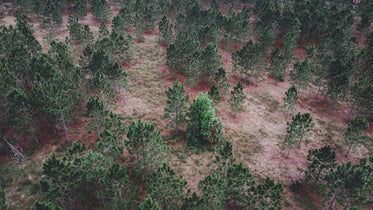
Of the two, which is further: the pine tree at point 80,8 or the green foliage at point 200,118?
the pine tree at point 80,8

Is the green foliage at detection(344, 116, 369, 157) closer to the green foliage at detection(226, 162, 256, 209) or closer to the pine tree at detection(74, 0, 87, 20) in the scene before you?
the green foliage at detection(226, 162, 256, 209)

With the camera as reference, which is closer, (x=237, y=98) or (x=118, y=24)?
(x=237, y=98)

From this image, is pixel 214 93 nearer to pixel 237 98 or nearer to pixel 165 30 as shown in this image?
pixel 237 98

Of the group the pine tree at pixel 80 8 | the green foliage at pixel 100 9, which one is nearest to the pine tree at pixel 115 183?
the green foliage at pixel 100 9

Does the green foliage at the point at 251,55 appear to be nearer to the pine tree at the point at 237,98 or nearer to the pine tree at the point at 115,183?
the pine tree at the point at 237,98

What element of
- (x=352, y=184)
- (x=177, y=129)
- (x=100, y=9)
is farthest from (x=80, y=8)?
(x=352, y=184)

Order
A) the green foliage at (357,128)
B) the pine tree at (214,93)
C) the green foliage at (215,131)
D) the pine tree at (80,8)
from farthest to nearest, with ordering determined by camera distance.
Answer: the pine tree at (80,8), the pine tree at (214,93), the green foliage at (215,131), the green foliage at (357,128)

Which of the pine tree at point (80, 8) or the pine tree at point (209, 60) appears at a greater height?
the pine tree at point (80, 8)
